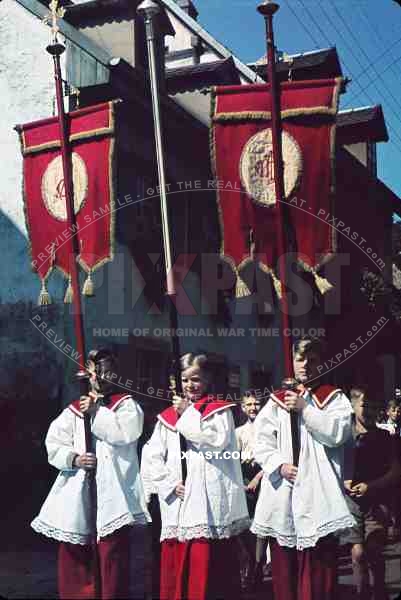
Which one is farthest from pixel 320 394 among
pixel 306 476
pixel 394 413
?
pixel 394 413

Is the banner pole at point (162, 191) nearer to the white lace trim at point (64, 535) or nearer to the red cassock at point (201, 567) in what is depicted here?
the red cassock at point (201, 567)

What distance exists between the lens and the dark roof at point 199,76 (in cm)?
1213

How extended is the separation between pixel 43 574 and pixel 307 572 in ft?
7.65

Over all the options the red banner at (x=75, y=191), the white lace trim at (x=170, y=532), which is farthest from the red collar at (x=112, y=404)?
the red banner at (x=75, y=191)

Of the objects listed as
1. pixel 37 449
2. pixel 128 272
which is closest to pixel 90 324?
pixel 128 272

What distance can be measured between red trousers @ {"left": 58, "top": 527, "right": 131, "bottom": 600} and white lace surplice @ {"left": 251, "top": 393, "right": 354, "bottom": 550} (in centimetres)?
90

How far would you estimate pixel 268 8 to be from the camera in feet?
19.2

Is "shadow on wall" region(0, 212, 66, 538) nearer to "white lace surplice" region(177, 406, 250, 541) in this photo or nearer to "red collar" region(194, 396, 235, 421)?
"white lace surplice" region(177, 406, 250, 541)

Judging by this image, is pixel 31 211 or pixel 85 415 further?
pixel 31 211

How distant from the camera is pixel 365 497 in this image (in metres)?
5.83

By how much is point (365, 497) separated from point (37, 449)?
3.85 m

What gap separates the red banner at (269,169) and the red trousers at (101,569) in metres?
1.98

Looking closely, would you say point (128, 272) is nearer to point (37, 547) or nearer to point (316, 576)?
point (37, 547)

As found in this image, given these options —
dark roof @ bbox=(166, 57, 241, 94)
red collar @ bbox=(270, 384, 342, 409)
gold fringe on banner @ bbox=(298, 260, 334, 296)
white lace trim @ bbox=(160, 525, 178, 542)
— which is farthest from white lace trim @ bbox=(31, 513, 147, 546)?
dark roof @ bbox=(166, 57, 241, 94)
